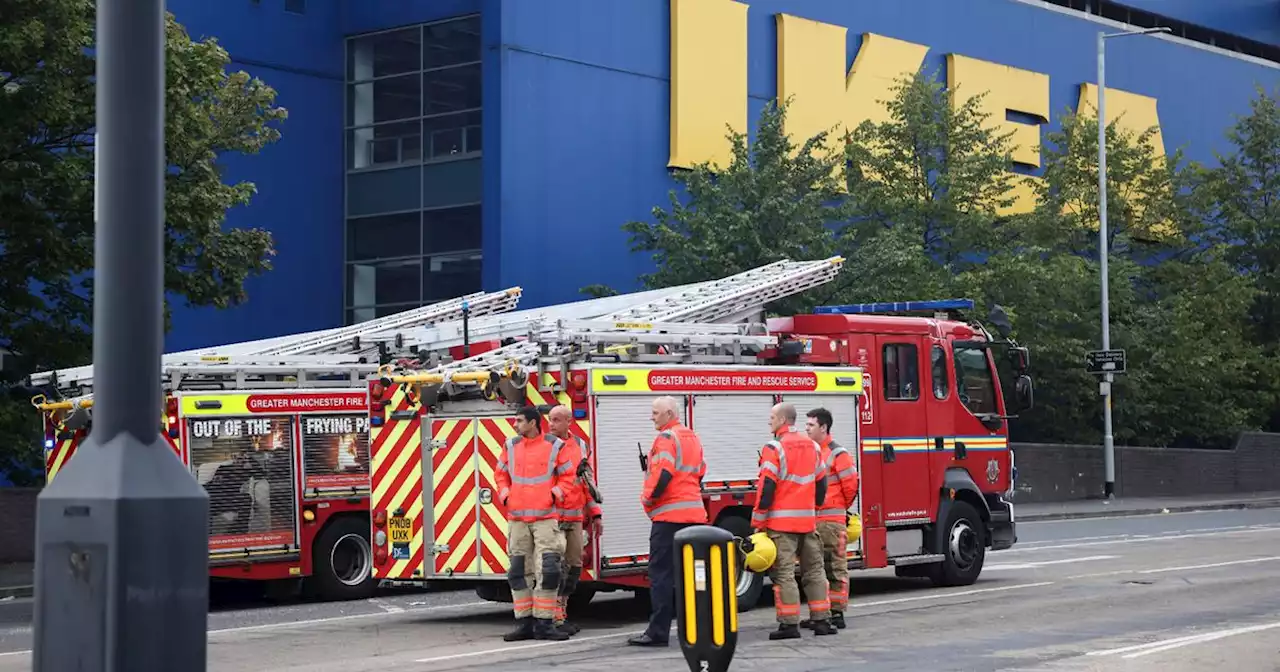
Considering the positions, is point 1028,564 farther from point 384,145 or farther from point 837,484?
point 384,145

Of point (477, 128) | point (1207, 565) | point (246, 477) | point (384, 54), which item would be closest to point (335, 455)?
point (246, 477)

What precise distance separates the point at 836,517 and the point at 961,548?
449cm

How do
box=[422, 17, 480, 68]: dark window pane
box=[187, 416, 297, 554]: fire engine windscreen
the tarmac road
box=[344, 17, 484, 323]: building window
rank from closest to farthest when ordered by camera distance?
the tarmac road
box=[187, 416, 297, 554]: fire engine windscreen
box=[422, 17, 480, 68]: dark window pane
box=[344, 17, 484, 323]: building window

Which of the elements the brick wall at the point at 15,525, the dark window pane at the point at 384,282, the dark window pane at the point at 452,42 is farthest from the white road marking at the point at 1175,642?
the dark window pane at the point at 384,282

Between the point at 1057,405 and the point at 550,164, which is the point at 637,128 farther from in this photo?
the point at 1057,405

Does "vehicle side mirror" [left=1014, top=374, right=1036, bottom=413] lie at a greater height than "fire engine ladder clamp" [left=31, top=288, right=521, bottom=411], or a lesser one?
lesser

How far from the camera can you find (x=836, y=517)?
1458cm

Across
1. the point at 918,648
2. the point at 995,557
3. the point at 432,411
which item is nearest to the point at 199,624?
the point at 918,648

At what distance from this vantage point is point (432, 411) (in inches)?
609

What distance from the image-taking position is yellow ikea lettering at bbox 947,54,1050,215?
46.9 metres

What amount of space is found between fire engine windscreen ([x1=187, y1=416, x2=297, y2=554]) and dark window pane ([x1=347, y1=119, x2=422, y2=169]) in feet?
69.2

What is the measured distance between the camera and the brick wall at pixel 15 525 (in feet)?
74.1

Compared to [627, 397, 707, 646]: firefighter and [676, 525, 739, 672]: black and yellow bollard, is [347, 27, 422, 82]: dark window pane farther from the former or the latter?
[676, 525, 739, 672]: black and yellow bollard

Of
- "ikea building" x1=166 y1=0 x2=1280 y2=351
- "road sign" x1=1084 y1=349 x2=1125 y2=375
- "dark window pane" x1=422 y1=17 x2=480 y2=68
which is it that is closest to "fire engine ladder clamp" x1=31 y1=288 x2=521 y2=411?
"ikea building" x1=166 y1=0 x2=1280 y2=351
